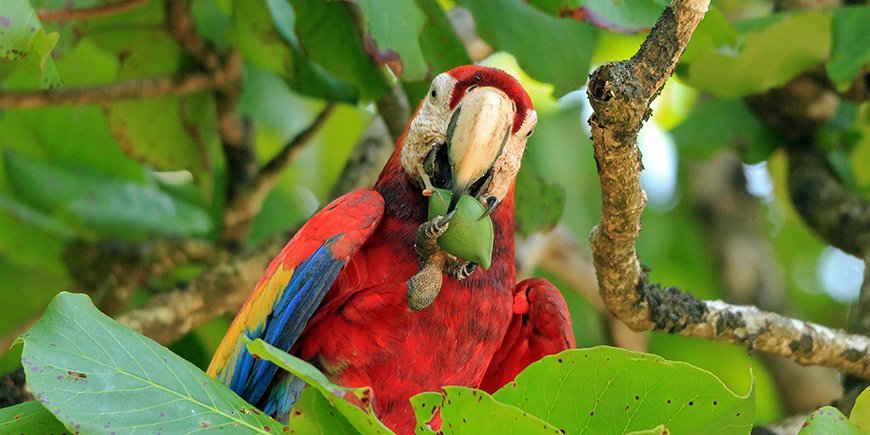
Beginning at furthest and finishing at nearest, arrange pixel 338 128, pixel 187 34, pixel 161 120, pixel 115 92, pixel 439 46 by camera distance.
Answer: pixel 338 128 → pixel 161 120 → pixel 187 34 → pixel 115 92 → pixel 439 46

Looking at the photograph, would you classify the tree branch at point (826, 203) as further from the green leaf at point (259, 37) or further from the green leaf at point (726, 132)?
the green leaf at point (259, 37)

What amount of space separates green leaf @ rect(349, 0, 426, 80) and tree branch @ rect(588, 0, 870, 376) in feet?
1.96

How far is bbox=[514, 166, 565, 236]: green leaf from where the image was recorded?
314 cm

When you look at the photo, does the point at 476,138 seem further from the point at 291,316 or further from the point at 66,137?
the point at 66,137

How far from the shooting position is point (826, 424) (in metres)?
1.78

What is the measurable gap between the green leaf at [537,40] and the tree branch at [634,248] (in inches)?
29.0

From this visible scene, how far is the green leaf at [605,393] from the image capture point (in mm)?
1772

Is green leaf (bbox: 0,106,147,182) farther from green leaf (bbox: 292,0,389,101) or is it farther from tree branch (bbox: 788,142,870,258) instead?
tree branch (bbox: 788,142,870,258)

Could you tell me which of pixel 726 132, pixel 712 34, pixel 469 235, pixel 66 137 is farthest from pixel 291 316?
pixel 726 132

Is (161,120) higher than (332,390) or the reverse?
the reverse

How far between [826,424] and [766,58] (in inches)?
66.2

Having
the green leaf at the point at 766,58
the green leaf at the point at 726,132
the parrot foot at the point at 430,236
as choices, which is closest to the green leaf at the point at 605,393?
the parrot foot at the point at 430,236

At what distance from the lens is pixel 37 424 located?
182 centimetres

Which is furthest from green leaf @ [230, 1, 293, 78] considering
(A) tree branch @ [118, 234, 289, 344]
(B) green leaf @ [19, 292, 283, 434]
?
(B) green leaf @ [19, 292, 283, 434]
